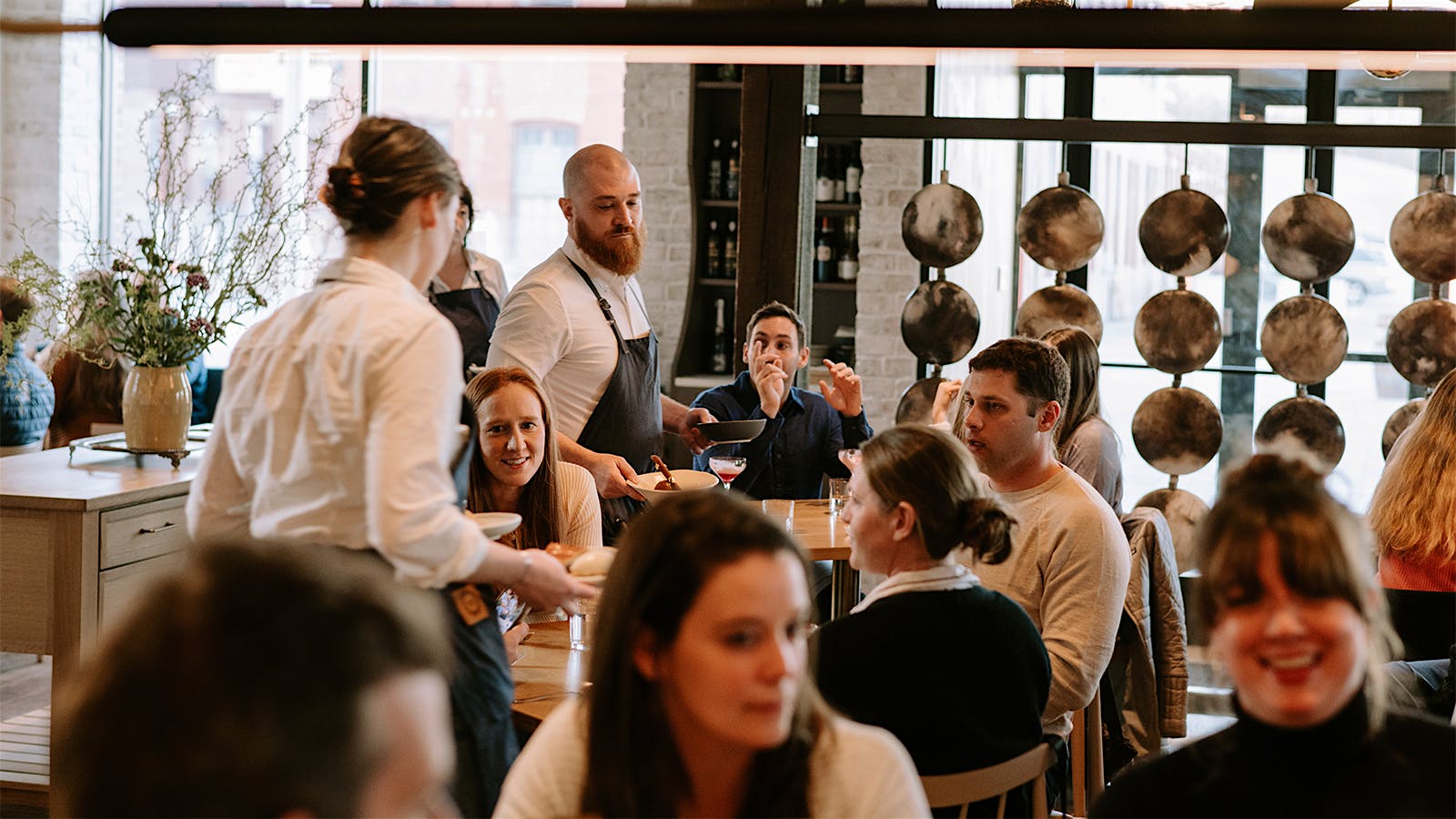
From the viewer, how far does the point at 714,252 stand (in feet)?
22.5

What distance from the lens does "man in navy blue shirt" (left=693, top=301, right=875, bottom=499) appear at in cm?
437

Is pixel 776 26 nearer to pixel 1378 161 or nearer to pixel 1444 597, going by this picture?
pixel 1444 597

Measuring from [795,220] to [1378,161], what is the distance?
11.9 ft

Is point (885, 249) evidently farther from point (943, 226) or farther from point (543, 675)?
point (543, 675)

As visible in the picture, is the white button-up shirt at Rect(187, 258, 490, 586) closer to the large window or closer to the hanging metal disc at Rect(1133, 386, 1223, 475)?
the hanging metal disc at Rect(1133, 386, 1223, 475)

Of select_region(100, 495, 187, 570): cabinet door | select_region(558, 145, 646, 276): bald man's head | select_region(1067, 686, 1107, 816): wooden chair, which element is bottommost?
select_region(1067, 686, 1107, 816): wooden chair

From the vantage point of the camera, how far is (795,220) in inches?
160

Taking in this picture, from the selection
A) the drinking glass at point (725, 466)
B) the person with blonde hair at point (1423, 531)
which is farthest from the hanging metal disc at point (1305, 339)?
the drinking glass at point (725, 466)

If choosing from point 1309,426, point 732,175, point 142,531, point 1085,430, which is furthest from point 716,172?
point 142,531

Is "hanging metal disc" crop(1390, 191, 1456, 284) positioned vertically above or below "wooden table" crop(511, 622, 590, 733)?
above

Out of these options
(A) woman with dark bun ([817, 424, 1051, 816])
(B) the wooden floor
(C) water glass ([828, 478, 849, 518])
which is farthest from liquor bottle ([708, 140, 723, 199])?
(A) woman with dark bun ([817, 424, 1051, 816])

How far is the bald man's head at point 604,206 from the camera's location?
351 centimetres

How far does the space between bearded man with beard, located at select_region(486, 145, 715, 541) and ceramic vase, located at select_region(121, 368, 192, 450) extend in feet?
3.64

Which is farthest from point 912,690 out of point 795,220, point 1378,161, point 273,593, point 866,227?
point 1378,161
